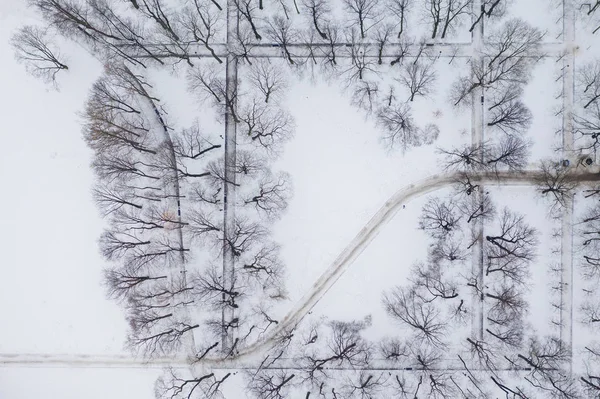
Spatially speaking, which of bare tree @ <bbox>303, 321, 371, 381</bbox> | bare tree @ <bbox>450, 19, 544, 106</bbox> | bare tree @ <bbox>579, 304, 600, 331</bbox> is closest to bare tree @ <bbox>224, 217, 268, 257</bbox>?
bare tree @ <bbox>303, 321, 371, 381</bbox>

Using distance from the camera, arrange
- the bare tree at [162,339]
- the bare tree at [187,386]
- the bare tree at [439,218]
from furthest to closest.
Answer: the bare tree at [162,339] < the bare tree at [187,386] < the bare tree at [439,218]

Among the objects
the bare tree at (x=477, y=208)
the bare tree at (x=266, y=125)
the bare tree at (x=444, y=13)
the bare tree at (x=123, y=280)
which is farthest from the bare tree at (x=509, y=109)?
the bare tree at (x=123, y=280)

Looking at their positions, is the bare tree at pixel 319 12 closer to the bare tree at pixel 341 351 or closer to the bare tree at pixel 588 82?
the bare tree at pixel 588 82

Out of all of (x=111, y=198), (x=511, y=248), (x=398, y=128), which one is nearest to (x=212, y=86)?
(x=111, y=198)

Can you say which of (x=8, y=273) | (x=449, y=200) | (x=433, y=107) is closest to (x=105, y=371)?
(x=8, y=273)

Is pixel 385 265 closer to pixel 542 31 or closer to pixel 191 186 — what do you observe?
pixel 191 186

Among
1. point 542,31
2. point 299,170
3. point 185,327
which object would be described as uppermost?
point 542,31
